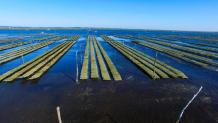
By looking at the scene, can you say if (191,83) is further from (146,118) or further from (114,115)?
(114,115)

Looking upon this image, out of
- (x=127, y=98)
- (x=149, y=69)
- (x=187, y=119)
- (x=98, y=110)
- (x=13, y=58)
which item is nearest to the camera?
(x=187, y=119)

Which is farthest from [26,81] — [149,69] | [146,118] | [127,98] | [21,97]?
[149,69]

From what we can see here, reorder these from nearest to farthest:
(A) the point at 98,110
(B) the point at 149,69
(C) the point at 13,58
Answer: (A) the point at 98,110 → (B) the point at 149,69 → (C) the point at 13,58

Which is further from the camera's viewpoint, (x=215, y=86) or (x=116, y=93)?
(x=215, y=86)

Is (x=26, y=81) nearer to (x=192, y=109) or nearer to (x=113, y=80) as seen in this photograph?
(x=113, y=80)

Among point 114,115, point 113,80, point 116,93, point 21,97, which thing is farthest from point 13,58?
point 114,115

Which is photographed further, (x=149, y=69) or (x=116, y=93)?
(x=149, y=69)
